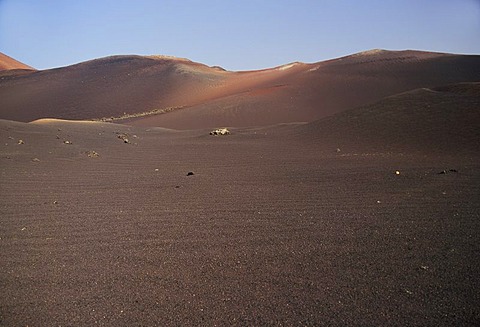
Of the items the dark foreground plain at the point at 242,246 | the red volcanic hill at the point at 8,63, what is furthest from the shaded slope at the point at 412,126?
the red volcanic hill at the point at 8,63

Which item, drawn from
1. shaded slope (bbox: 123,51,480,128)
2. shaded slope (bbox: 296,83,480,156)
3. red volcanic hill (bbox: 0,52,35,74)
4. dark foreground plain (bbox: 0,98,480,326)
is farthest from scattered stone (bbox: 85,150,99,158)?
red volcanic hill (bbox: 0,52,35,74)

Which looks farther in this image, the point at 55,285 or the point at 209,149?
the point at 209,149

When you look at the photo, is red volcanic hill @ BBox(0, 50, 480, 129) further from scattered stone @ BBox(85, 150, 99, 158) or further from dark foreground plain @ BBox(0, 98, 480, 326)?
dark foreground plain @ BBox(0, 98, 480, 326)

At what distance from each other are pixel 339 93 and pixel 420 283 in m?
37.9

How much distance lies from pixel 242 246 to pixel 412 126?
13.3 metres

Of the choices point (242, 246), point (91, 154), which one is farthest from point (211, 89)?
point (242, 246)

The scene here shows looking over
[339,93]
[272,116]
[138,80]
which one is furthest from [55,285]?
[138,80]

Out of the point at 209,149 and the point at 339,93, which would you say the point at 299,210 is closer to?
→ the point at 209,149

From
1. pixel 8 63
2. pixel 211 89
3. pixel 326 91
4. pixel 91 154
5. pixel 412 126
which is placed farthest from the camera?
pixel 8 63

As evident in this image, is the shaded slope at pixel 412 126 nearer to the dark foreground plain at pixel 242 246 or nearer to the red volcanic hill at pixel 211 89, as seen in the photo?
the dark foreground plain at pixel 242 246

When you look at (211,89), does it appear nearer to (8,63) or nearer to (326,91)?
(326,91)

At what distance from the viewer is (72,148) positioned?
14711mm

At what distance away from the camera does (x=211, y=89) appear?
177ft

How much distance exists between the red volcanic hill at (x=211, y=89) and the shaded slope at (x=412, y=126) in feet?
44.8
